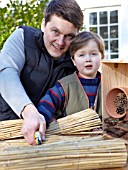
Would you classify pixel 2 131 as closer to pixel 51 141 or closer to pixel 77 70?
pixel 51 141

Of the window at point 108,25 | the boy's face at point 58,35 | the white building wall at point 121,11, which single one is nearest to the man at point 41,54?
the boy's face at point 58,35

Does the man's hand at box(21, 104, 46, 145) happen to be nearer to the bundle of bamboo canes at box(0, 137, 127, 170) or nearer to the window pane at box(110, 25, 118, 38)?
the bundle of bamboo canes at box(0, 137, 127, 170)

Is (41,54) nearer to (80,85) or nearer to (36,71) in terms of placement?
(36,71)

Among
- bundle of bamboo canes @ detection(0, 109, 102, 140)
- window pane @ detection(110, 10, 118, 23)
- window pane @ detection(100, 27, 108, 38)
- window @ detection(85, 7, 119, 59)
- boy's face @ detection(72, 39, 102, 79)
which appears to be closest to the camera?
bundle of bamboo canes @ detection(0, 109, 102, 140)

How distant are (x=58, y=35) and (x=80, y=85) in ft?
0.84

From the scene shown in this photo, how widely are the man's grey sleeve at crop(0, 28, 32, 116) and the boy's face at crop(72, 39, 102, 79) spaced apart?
10.5 inches

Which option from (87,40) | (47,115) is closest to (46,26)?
(87,40)

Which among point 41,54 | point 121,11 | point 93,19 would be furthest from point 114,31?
point 41,54

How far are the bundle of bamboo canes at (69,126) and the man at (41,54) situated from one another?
15cm

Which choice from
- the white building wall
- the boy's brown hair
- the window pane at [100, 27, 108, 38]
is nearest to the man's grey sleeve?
the boy's brown hair

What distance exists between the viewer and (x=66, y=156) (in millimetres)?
1199

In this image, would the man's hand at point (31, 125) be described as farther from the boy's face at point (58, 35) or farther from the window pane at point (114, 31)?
the window pane at point (114, 31)

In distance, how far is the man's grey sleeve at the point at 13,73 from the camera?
1486 mm

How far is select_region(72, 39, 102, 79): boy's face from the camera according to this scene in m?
1.71
